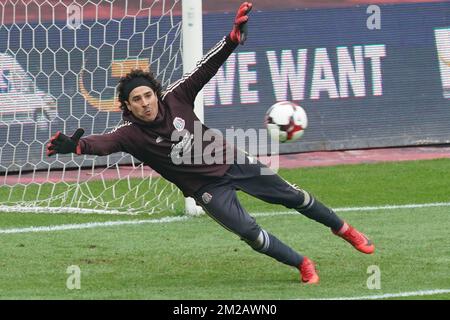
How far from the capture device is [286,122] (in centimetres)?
906

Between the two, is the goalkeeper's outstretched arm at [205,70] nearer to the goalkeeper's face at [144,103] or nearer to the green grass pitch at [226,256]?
the goalkeeper's face at [144,103]

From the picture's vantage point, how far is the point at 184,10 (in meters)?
11.5

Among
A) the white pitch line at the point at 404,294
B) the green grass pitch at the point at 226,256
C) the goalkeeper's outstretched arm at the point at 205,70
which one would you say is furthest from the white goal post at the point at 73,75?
the white pitch line at the point at 404,294

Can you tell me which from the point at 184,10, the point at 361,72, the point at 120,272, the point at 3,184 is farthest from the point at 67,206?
the point at 361,72

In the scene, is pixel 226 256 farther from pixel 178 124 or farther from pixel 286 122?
pixel 178 124

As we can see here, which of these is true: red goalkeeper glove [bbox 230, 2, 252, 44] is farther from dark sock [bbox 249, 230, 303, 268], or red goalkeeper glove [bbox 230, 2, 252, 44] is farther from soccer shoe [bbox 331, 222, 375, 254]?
soccer shoe [bbox 331, 222, 375, 254]

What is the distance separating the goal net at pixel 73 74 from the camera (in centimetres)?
1326

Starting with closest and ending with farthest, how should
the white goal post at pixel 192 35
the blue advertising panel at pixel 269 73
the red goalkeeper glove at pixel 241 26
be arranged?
1. the red goalkeeper glove at pixel 241 26
2. the white goal post at pixel 192 35
3. the blue advertising panel at pixel 269 73

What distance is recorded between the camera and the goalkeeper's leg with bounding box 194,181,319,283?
28.2ft

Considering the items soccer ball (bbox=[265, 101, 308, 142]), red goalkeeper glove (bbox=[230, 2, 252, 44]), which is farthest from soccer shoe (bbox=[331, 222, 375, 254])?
red goalkeeper glove (bbox=[230, 2, 252, 44])

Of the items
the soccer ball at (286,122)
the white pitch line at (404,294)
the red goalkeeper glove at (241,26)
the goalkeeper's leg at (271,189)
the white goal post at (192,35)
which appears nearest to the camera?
the white pitch line at (404,294)

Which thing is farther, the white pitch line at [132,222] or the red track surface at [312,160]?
the red track surface at [312,160]

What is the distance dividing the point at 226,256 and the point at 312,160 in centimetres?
524

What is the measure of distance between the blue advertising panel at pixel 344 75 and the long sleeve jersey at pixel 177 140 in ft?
18.9
